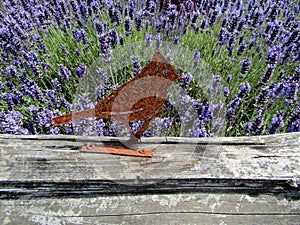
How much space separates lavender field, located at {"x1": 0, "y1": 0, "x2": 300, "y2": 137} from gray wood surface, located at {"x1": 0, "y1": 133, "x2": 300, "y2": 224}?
0.58 metres

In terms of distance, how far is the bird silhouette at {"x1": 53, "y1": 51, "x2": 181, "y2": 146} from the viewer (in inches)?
38.0

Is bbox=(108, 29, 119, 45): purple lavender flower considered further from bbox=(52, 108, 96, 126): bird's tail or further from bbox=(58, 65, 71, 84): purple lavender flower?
bbox=(52, 108, 96, 126): bird's tail

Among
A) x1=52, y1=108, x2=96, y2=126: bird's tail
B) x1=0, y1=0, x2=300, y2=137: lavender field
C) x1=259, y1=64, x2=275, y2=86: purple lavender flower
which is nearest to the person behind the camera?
x1=52, y1=108, x2=96, y2=126: bird's tail

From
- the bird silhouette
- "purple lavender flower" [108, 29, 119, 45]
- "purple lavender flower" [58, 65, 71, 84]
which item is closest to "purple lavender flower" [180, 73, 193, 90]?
"purple lavender flower" [108, 29, 119, 45]

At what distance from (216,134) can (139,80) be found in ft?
2.92

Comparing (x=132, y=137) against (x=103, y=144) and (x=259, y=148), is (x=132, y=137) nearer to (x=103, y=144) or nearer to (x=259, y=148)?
(x=103, y=144)

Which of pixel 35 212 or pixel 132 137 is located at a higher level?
pixel 132 137

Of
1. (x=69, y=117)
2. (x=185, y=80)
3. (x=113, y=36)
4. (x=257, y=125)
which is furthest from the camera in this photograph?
(x=113, y=36)

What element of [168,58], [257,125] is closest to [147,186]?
[257,125]

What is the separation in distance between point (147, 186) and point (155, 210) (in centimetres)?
8

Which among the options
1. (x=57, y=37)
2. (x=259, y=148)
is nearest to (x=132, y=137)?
(x=259, y=148)

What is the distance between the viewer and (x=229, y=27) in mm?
2549

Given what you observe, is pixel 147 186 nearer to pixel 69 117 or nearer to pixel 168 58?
pixel 69 117

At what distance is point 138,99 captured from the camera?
100 cm
